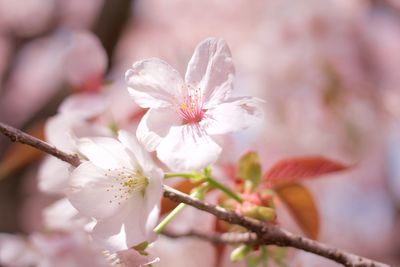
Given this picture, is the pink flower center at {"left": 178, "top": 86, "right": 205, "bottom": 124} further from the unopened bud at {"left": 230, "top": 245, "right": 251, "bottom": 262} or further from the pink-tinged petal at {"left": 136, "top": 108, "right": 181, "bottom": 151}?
the unopened bud at {"left": 230, "top": 245, "right": 251, "bottom": 262}

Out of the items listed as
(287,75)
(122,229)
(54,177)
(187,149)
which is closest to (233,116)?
(187,149)

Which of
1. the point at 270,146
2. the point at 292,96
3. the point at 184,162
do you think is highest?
the point at 184,162

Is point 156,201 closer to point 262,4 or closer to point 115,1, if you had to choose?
point 115,1

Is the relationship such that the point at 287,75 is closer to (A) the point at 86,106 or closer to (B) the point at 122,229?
(A) the point at 86,106

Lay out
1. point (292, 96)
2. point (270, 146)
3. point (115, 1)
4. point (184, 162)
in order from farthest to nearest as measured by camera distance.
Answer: point (270, 146), point (292, 96), point (115, 1), point (184, 162)

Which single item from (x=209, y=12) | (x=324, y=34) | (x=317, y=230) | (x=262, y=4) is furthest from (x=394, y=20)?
(x=317, y=230)

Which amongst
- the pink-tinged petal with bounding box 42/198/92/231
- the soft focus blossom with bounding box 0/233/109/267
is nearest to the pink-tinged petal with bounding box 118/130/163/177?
the pink-tinged petal with bounding box 42/198/92/231
